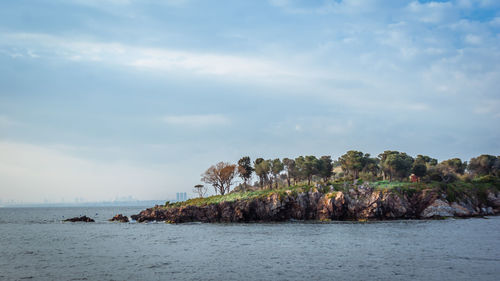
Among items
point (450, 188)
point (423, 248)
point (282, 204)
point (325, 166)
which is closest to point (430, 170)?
point (325, 166)

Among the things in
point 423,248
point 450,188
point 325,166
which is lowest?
point 423,248

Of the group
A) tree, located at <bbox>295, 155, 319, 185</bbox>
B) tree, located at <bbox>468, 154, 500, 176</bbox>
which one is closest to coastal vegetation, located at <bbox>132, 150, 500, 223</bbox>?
tree, located at <bbox>295, 155, 319, 185</bbox>

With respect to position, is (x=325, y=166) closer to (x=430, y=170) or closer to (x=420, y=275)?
(x=430, y=170)

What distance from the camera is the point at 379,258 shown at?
127 ft

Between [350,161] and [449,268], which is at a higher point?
[350,161]

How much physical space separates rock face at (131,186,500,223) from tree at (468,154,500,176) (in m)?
56.0

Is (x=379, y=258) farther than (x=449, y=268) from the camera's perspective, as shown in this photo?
Yes

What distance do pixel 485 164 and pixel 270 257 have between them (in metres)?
140

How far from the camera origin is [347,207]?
91438 millimetres

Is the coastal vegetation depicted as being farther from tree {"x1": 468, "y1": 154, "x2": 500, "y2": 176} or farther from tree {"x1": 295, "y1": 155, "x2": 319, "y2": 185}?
tree {"x1": 468, "y1": 154, "x2": 500, "y2": 176}

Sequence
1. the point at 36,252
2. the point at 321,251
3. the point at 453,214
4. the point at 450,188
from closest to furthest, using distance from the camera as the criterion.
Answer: the point at 321,251 < the point at 36,252 < the point at 453,214 < the point at 450,188

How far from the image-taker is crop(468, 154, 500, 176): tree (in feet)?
475

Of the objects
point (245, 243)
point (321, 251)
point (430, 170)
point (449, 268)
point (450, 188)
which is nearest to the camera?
point (449, 268)

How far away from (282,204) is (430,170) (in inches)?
3628
